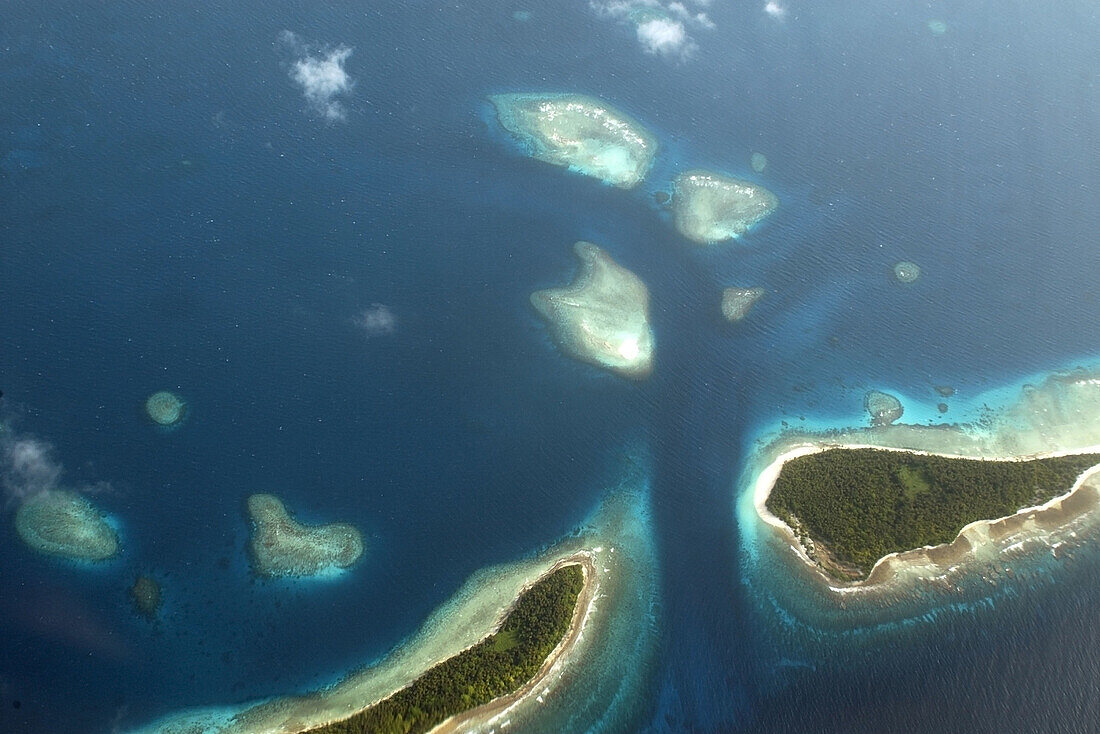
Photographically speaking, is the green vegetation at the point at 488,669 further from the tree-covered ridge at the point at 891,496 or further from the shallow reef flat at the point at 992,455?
the tree-covered ridge at the point at 891,496

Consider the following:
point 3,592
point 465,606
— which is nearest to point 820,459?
point 465,606

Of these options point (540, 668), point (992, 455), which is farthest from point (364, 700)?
point (992, 455)

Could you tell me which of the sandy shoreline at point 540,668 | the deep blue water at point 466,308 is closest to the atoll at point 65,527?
the deep blue water at point 466,308

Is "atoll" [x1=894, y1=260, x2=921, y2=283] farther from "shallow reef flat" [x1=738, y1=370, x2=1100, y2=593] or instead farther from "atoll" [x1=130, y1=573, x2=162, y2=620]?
"atoll" [x1=130, y1=573, x2=162, y2=620]

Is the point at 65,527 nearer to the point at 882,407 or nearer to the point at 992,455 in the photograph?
the point at 882,407

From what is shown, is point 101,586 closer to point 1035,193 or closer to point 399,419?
point 399,419

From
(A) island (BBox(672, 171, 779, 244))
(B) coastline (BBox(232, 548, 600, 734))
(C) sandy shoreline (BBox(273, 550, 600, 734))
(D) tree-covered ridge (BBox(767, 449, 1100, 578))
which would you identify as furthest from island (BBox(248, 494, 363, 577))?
(A) island (BBox(672, 171, 779, 244))
